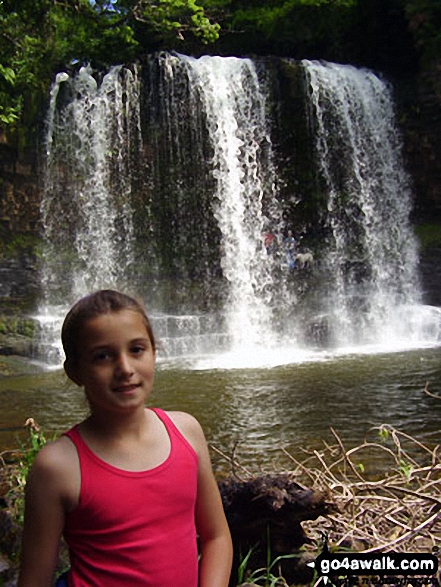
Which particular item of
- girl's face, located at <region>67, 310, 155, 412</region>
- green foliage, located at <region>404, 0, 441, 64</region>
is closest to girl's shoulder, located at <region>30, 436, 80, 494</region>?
girl's face, located at <region>67, 310, 155, 412</region>

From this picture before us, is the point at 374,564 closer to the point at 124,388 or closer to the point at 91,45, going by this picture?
the point at 124,388

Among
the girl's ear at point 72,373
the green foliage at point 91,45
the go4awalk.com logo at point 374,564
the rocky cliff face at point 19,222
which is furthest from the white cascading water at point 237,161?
the girl's ear at point 72,373

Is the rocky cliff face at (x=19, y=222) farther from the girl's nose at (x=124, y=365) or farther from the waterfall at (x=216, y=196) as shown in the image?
the girl's nose at (x=124, y=365)

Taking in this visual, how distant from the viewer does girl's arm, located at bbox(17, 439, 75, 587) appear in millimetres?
1360

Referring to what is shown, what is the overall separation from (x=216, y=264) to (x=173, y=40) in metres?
6.25

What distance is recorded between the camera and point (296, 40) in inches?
647

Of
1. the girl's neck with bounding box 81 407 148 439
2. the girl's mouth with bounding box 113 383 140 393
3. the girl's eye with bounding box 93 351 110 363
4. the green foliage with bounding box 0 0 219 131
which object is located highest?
the green foliage with bounding box 0 0 219 131

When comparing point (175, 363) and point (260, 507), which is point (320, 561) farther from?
point (175, 363)

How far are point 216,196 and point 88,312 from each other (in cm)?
1383

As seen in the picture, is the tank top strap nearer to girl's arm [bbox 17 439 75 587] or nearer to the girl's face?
the girl's face

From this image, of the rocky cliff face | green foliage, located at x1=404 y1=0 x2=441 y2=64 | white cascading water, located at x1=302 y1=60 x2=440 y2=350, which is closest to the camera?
the rocky cliff face

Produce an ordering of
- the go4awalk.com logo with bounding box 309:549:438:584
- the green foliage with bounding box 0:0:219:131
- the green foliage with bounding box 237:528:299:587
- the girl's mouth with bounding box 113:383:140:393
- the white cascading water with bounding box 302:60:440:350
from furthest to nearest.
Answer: the white cascading water with bounding box 302:60:440:350, the green foliage with bounding box 0:0:219:131, the green foliage with bounding box 237:528:299:587, the go4awalk.com logo with bounding box 309:549:438:584, the girl's mouth with bounding box 113:383:140:393

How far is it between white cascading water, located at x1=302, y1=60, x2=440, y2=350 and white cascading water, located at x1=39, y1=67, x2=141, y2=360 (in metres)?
4.89

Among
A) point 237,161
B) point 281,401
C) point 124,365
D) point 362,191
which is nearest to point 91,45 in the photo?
point 237,161
